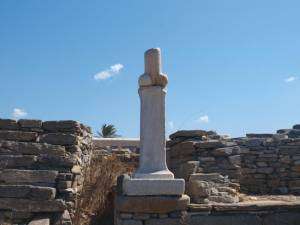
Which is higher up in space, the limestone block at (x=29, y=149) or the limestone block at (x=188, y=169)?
the limestone block at (x=29, y=149)

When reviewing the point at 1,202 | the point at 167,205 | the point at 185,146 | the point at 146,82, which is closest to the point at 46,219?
the point at 1,202

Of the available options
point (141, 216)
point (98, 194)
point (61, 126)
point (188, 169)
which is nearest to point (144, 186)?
point (141, 216)

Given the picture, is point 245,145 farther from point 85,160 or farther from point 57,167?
point 57,167

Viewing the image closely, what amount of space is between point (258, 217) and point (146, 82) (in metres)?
2.52

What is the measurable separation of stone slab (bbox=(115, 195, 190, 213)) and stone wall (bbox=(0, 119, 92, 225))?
1542mm

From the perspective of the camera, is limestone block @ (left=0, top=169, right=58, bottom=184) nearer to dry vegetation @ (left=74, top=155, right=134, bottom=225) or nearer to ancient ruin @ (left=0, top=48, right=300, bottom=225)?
ancient ruin @ (left=0, top=48, right=300, bottom=225)

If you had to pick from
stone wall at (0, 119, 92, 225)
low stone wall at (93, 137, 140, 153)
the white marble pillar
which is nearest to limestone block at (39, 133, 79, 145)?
stone wall at (0, 119, 92, 225)

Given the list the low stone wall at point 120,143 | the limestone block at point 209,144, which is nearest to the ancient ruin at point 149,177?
the limestone block at point 209,144

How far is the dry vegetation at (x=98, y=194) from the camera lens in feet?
24.9

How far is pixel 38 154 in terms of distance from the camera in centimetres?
803

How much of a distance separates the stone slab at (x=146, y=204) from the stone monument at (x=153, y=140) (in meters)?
0.07

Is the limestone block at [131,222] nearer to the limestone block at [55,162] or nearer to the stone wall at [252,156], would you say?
the limestone block at [55,162]

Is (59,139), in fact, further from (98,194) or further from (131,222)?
(131,222)

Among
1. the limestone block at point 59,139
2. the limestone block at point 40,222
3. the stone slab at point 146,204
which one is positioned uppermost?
the limestone block at point 59,139
